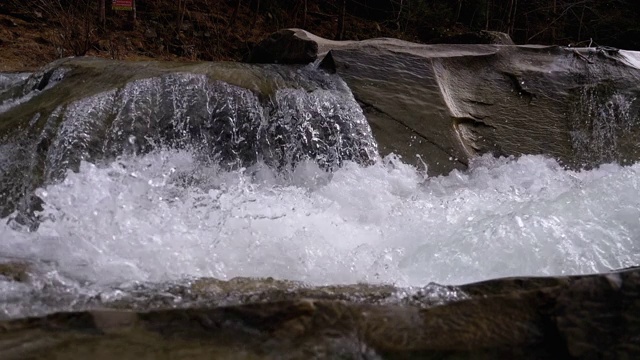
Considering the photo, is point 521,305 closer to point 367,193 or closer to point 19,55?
point 367,193

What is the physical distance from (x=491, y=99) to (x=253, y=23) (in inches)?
229

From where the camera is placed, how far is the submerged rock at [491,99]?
4531 millimetres

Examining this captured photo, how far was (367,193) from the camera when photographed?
3.84 m

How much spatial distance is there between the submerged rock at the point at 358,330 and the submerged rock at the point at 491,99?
273 cm

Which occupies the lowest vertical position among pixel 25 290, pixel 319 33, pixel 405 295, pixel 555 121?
pixel 25 290

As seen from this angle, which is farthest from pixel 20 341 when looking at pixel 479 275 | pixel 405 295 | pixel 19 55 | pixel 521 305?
pixel 19 55

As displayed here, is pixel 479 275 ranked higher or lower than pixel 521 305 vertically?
lower

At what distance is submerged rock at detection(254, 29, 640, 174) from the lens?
4.53 m

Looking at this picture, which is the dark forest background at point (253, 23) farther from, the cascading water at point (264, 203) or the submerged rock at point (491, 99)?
the submerged rock at point (491, 99)

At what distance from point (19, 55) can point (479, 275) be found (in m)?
6.21

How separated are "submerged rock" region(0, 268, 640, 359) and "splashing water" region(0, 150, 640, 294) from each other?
0.58 meters

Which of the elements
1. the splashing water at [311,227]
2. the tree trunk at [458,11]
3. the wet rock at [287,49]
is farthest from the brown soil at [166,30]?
the splashing water at [311,227]

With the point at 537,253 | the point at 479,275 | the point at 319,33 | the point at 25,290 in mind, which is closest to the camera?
the point at 25,290

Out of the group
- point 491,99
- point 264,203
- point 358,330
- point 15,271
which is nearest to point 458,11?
point 491,99
